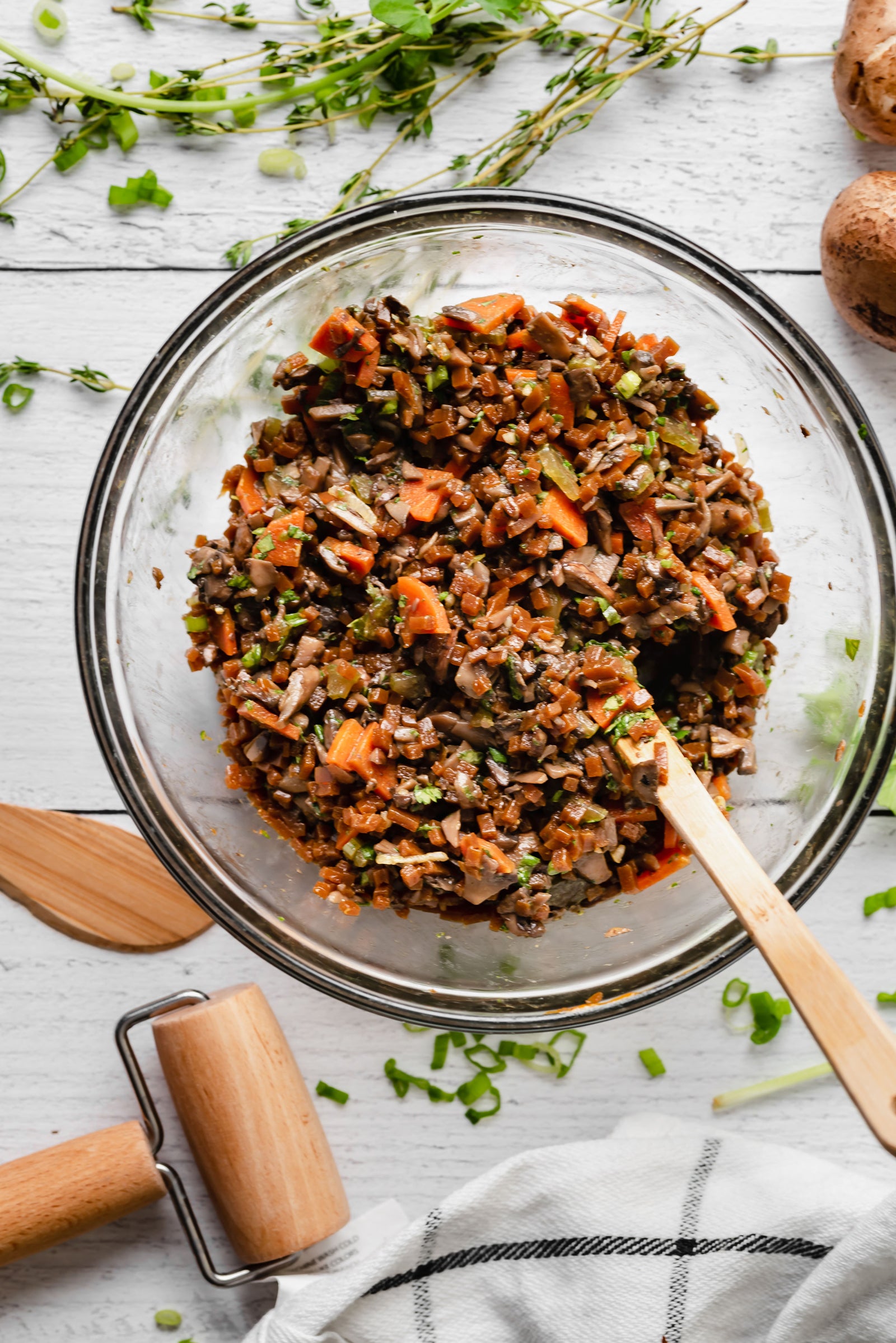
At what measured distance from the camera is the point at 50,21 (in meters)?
2.30

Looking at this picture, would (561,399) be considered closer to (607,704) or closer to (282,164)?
(607,704)

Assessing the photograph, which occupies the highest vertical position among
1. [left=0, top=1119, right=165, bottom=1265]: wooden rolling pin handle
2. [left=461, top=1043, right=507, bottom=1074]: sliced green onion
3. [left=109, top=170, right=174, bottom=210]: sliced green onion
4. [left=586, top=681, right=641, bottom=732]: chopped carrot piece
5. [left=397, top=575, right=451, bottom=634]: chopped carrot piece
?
[left=109, top=170, right=174, bottom=210]: sliced green onion

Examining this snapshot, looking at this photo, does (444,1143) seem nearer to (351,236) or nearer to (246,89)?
(351,236)

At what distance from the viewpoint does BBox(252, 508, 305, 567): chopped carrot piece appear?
1819 mm

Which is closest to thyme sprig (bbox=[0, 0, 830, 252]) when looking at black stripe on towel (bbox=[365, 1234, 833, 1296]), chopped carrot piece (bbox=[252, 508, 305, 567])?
chopped carrot piece (bbox=[252, 508, 305, 567])

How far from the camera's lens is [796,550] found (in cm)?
213

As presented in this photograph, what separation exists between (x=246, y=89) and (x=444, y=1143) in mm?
2397

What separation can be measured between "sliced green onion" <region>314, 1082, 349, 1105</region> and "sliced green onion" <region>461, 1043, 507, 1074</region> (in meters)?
0.29

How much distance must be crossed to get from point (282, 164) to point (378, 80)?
29 cm

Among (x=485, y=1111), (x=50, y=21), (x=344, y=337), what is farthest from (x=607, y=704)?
(x=50, y=21)

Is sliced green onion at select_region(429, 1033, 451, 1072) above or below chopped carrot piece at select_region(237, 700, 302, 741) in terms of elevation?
below

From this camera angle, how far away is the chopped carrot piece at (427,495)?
1.82 metres

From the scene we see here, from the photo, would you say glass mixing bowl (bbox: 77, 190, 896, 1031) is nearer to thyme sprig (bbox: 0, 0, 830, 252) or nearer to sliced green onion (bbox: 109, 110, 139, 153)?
thyme sprig (bbox: 0, 0, 830, 252)

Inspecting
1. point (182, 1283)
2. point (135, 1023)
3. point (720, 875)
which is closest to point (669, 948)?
point (720, 875)
